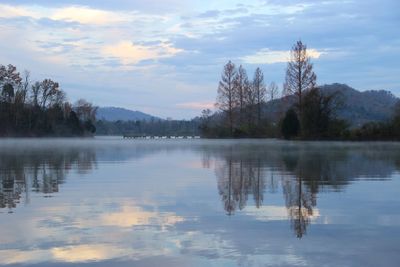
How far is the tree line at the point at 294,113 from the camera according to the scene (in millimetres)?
63656

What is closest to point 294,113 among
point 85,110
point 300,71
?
point 300,71

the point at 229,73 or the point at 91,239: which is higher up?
the point at 229,73

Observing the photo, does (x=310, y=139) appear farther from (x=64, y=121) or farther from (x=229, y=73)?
(x=64, y=121)

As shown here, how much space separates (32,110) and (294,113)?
191ft

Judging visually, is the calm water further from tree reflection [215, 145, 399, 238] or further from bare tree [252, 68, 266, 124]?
bare tree [252, 68, 266, 124]

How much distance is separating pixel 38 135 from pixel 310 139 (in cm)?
6136

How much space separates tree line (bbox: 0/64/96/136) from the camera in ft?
334

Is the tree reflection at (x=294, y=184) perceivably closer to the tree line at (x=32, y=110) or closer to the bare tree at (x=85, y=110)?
the tree line at (x=32, y=110)

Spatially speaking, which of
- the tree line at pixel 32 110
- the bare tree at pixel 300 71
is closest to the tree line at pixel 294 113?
the bare tree at pixel 300 71

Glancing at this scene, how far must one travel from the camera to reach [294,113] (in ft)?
220

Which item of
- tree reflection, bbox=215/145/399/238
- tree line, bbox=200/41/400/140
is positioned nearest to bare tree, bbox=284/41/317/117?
tree line, bbox=200/41/400/140

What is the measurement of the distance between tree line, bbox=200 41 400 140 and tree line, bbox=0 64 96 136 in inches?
1458

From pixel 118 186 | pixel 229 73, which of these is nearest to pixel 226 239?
pixel 118 186

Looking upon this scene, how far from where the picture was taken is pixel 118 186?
1469 cm
